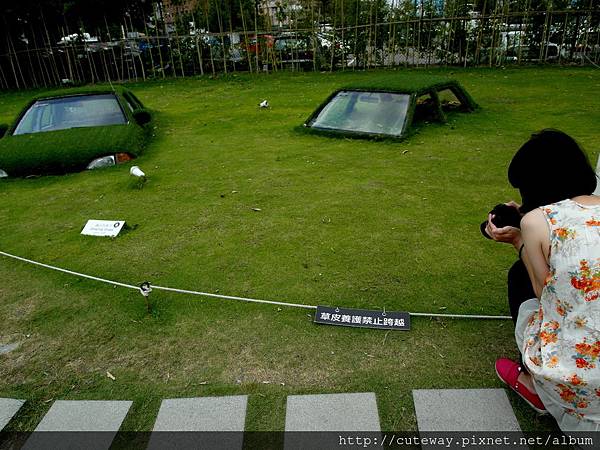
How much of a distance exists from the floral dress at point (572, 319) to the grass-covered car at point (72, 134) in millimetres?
6007

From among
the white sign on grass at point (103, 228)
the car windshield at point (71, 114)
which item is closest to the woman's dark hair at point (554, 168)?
the white sign on grass at point (103, 228)

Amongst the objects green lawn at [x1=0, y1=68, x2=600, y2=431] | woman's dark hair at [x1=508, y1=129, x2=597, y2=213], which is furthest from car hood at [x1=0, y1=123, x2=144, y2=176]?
woman's dark hair at [x1=508, y1=129, x2=597, y2=213]

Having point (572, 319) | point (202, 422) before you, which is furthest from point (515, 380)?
point (202, 422)

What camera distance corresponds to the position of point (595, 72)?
11.9m

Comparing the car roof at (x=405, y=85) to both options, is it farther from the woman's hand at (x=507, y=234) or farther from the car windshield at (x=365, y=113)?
the woman's hand at (x=507, y=234)

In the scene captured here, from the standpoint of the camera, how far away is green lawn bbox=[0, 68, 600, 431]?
2521mm

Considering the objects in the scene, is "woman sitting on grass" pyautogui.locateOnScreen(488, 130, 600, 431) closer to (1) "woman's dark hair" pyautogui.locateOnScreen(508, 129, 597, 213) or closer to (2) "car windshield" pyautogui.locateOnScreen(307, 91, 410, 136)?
(1) "woman's dark hair" pyautogui.locateOnScreen(508, 129, 597, 213)

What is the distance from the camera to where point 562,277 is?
1.82 meters

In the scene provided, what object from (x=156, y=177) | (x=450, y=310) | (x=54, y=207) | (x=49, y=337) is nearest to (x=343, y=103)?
(x=156, y=177)

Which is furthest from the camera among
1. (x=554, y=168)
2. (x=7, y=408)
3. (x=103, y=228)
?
(x=103, y=228)

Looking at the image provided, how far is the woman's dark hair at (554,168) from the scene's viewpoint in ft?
6.35

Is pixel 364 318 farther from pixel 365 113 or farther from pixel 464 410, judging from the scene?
pixel 365 113

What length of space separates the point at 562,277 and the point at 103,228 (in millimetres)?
Answer: 3964

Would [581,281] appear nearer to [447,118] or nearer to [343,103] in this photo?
[343,103]
